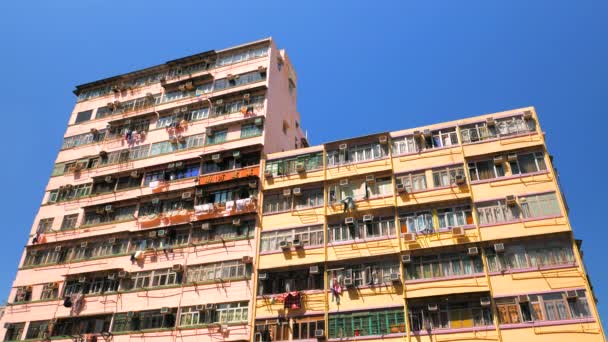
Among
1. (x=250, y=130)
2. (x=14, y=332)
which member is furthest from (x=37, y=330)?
(x=250, y=130)

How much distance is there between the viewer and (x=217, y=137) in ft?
110

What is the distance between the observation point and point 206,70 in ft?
122

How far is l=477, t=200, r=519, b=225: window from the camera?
2444 centimetres

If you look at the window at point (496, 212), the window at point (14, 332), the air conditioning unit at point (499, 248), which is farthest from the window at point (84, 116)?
the air conditioning unit at point (499, 248)

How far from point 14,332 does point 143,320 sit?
9.29 m

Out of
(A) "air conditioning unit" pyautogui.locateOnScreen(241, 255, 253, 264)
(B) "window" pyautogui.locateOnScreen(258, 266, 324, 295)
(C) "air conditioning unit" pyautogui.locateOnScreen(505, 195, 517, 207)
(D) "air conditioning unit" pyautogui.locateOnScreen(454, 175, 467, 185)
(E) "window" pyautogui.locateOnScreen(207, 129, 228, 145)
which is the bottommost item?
(B) "window" pyautogui.locateOnScreen(258, 266, 324, 295)

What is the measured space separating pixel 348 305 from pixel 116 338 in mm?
13507

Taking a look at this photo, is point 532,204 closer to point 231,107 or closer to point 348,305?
point 348,305

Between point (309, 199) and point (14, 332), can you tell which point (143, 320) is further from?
point (309, 199)

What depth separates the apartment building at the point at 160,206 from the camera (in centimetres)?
2820

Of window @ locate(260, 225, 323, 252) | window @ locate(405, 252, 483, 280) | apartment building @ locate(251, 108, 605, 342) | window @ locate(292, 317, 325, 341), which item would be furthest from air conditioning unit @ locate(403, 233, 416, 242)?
window @ locate(292, 317, 325, 341)

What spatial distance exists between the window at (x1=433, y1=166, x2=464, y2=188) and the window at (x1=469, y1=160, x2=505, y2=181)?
1.99 feet

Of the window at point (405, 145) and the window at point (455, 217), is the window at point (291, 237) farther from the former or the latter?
the window at point (455, 217)

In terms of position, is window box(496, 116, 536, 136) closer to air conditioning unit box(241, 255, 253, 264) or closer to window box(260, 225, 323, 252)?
window box(260, 225, 323, 252)
